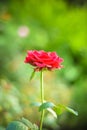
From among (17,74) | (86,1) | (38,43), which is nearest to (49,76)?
(17,74)

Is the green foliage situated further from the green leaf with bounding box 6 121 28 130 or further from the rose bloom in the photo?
the rose bloom

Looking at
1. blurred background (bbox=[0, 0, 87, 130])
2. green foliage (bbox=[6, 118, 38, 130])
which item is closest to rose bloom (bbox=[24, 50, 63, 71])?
green foliage (bbox=[6, 118, 38, 130])

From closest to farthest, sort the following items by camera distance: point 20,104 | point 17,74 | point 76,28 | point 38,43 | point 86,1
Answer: point 20,104 < point 17,74 < point 38,43 < point 76,28 < point 86,1

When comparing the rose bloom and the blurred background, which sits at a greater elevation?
the blurred background

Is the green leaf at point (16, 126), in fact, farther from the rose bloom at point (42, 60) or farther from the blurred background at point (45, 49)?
the blurred background at point (45, 49)

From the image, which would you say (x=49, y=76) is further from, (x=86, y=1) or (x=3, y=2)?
(x=86, y=1)

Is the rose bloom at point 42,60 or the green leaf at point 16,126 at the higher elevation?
the rose bloom at point 42,60

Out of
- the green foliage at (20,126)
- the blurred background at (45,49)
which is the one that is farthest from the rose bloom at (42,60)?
the blurred background at (45,49)

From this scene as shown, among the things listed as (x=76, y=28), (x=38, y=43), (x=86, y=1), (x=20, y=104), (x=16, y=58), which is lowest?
(x=20, y=104)

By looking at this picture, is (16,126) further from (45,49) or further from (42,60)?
(45,49)
